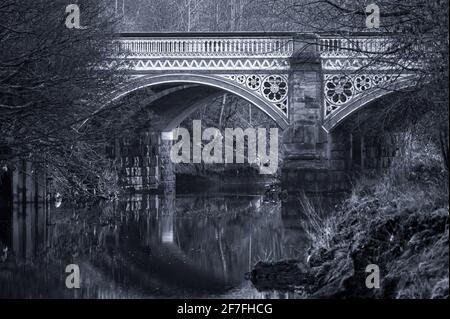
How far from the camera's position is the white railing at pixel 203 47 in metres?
27.2

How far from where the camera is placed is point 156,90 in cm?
2906

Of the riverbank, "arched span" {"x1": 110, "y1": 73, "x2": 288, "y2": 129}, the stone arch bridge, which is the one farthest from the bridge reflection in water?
"arched span" {"x1": 110, "y1": 73, "x2": 288, "y2": 129}

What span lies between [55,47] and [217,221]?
6278 mm

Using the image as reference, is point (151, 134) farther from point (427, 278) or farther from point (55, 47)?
point (427, 278)

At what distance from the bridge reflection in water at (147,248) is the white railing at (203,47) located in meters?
4.02

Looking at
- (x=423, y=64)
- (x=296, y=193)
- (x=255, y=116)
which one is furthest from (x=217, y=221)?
(x=255, y=116)

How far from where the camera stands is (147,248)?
18.0 metres

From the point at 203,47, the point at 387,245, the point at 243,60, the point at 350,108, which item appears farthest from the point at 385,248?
the point at 203,47

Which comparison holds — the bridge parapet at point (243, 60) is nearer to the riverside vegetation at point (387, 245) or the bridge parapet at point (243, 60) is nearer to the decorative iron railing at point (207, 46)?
the decorative iron railing at point (207, 46)

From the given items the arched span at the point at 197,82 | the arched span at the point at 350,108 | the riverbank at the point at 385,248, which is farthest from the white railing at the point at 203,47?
the riverbank at the point at 385,248

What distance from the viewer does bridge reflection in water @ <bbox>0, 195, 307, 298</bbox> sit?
13.6 m

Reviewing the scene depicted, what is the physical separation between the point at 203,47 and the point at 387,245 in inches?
653

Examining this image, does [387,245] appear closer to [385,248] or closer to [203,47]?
[385,248]
